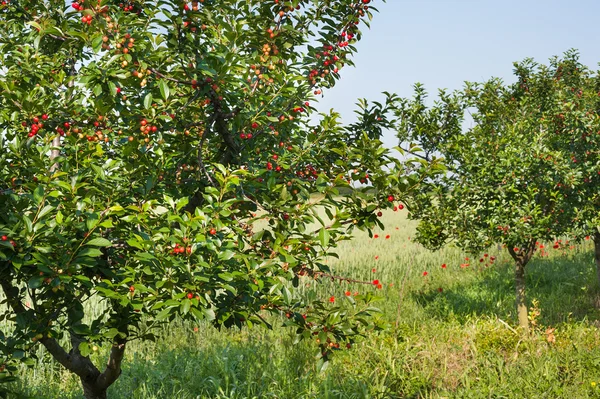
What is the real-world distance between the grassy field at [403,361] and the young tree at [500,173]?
83cm

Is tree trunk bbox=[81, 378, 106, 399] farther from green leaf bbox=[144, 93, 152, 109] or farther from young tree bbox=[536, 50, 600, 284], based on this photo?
young tree bbox=[536, 50, 600, 284]

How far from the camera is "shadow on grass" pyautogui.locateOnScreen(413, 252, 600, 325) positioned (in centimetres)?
843

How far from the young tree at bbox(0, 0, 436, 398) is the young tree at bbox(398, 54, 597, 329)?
3.00m

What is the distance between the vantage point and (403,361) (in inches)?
235

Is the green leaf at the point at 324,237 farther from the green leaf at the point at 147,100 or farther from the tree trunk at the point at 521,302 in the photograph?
the tree trunk at the point at 521,302

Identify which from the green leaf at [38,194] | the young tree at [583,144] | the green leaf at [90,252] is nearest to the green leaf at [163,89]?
the green leaf at [38,194]

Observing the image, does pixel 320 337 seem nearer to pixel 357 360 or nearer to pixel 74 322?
pixel 74 322

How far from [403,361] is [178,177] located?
12.2 feet

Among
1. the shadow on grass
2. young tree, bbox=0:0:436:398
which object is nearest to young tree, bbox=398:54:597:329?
the shadow on grass

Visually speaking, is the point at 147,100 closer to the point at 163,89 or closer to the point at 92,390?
the point at 163,89

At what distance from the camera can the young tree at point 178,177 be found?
9.29ft

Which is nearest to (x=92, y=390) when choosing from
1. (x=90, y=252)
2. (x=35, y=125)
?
(x=90, y=252)

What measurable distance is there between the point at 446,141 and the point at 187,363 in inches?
183

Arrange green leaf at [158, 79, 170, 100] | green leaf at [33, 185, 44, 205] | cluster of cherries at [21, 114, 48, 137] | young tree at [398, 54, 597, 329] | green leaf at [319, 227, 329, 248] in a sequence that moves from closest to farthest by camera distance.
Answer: green leaf at [33, 185, 44, 205] → green leaf at [319, 227, 329, 248] → green leaf at [158, 79, 170, 100] → cluster of cherries at [21, 114, 48, 137] → young tree at [398, 54, 597, 329]
